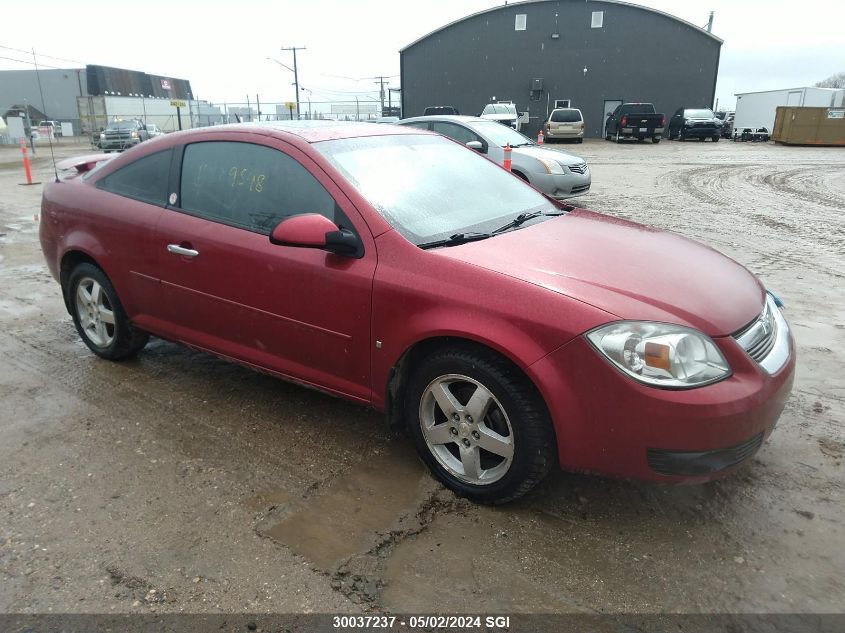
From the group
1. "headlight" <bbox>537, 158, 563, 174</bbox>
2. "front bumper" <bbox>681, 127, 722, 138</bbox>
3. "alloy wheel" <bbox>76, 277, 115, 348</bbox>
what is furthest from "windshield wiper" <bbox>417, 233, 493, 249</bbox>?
"front bumper" <bbox>681, 127, 722, 138</bbox>

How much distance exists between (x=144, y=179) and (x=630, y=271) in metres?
2.95

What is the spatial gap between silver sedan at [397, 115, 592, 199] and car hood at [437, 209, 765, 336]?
670 centimetres

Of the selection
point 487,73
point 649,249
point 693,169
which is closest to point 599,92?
point 487,73

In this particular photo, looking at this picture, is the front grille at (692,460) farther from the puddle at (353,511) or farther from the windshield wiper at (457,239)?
the windshield wiper at (457,239)

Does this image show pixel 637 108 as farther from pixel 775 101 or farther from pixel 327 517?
pixel 327 517

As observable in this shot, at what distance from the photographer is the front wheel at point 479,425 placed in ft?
8.05

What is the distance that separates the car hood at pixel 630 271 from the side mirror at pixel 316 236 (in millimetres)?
417

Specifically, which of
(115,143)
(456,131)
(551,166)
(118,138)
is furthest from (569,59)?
(551,166)

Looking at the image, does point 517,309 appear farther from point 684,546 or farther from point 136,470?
point 136,470

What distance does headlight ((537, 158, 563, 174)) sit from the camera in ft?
32.0

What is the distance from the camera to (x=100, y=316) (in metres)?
4.20

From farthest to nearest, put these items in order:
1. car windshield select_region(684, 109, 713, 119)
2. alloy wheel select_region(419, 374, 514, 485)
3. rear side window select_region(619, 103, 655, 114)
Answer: rear side window select_region(619, 103, 655, 114), car windshield select_region(684, 109, 713, 119), alloy wheel select_region(419, 374, 514, 485)

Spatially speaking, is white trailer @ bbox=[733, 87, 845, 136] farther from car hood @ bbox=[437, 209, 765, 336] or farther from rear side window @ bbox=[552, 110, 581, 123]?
car hood @ bbox=[437, 209, 765, 336]

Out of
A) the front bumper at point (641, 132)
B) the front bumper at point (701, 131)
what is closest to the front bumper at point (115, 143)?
the front bumper at point (641, 132)
